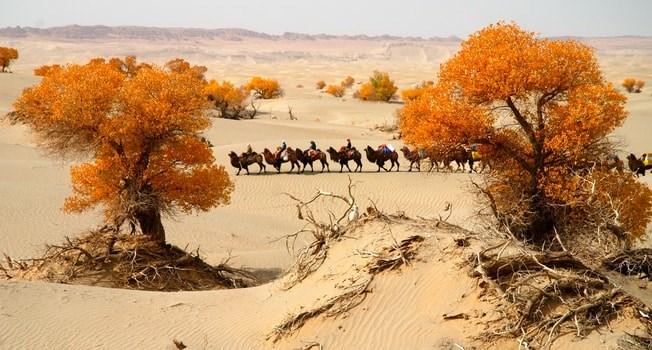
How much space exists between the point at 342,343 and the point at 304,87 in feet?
261

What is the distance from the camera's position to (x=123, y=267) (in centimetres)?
1504

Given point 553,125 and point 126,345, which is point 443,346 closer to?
point 126,345

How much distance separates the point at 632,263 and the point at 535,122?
20.6 ft

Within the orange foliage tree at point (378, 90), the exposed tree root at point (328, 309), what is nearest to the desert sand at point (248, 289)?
the exposed tree root at point (328, 309)

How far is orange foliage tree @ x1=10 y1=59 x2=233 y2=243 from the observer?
1500cm

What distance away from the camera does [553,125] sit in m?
15.1

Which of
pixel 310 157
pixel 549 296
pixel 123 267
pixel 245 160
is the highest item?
pixel 549 296

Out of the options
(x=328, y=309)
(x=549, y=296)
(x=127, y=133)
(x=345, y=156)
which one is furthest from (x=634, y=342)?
(x=345, y=156)

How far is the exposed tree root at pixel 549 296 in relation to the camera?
8.01m

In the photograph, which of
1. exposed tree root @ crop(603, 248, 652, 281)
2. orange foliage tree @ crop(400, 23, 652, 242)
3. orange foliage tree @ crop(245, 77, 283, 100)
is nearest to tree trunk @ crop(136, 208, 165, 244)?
orange foliage tree @ crop(400, 23, 652, 242)

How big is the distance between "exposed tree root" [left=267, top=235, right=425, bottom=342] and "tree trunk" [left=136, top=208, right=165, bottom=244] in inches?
297

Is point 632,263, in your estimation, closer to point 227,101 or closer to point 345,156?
point 345,156

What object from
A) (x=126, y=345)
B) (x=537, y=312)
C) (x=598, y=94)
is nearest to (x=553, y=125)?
(x=598, y=94)

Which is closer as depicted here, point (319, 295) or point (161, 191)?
point (319, 295)
